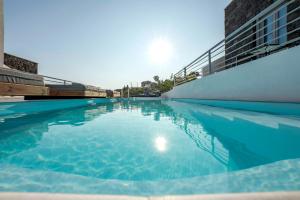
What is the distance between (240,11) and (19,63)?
46.0ft

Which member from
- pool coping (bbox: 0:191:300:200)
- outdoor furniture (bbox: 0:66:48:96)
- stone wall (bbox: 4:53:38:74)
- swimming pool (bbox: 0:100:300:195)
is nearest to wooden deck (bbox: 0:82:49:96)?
outdoor furniture (bbox: 0:66:48:96)

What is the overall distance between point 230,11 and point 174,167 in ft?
37.6

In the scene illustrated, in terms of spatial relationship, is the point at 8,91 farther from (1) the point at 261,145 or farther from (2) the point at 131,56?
(2) the point at 131,56

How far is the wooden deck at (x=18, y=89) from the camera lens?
3.24 metres

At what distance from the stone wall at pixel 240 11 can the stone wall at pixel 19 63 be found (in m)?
13.5

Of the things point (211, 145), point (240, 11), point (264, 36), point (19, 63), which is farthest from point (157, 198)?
point (19, 63)

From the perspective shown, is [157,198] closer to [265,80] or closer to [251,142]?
[251,142]

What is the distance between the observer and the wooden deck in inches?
127

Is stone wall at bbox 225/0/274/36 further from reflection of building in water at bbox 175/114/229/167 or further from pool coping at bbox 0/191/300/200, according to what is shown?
pool coping at bbox 0/191/300/200

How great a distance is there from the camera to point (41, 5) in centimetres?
767

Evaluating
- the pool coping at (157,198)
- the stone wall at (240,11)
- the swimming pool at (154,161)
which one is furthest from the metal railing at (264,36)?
the pool coping at (157,198)

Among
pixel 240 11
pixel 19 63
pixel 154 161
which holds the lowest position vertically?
pixel 154 161

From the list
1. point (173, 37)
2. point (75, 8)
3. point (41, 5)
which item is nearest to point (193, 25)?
point (173, 37)

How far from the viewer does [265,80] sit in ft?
12.6
